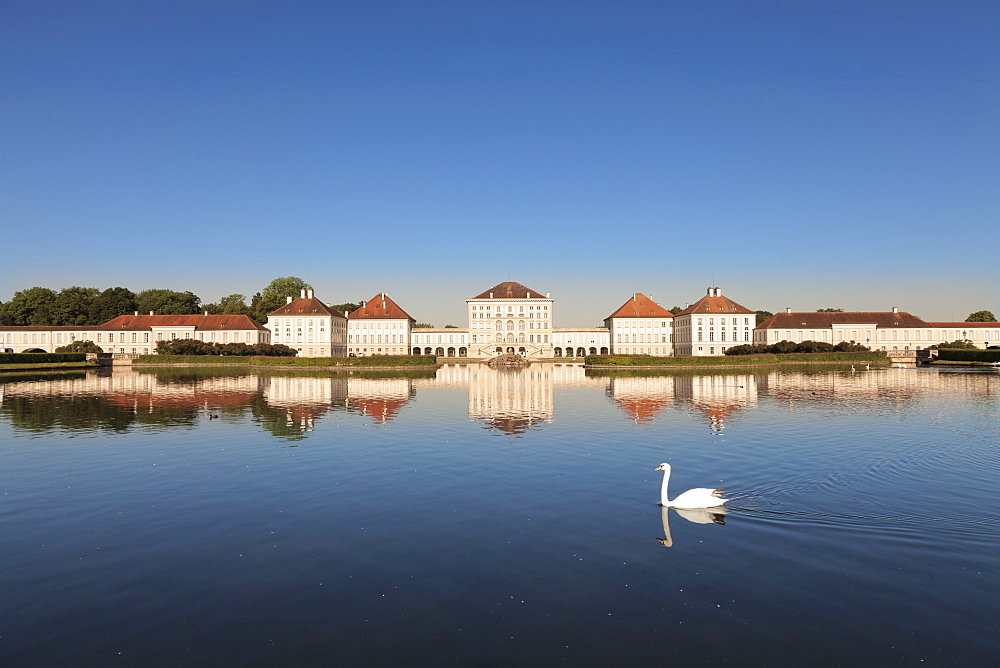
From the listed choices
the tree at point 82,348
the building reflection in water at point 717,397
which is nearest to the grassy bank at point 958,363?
the building reflection in water at point 717,397

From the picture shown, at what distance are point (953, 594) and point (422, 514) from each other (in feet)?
28.0

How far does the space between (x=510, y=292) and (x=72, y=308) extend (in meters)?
81.0

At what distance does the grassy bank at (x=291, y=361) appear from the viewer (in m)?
77.4

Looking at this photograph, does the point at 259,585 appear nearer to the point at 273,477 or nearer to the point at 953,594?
the point at 273,477

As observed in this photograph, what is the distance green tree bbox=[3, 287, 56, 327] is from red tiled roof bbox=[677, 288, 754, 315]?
11882 centimetres

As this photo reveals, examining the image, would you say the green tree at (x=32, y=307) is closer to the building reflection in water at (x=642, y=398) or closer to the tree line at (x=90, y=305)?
the tree line at (x=90, y=305)

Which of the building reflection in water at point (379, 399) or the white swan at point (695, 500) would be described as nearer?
the white swan at point (695, 500)

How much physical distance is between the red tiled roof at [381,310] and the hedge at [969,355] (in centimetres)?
8414

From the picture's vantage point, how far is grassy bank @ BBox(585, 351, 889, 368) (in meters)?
76.9

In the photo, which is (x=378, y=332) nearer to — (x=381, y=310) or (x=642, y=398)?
(x=381, y=310)

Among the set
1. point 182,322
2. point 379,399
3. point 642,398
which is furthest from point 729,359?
point 182,322

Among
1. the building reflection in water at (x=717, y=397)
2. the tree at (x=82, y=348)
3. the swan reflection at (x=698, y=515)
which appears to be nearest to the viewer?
the swan reflection at (x=698, y=515)

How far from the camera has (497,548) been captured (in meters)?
10.7

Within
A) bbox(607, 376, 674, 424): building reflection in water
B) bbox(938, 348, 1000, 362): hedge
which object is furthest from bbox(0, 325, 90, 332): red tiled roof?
bbox(938, 348, 1000, 362): hedge
